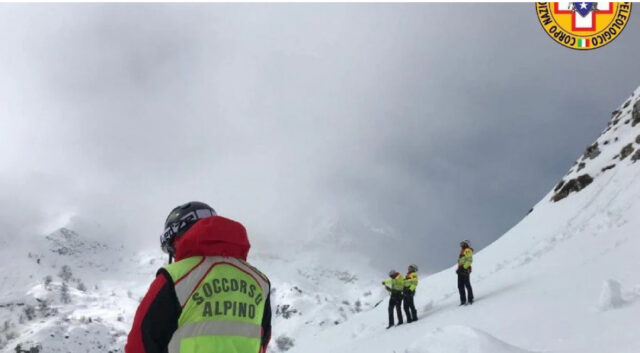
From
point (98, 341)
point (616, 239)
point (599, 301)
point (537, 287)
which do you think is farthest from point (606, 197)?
point (98, 341)

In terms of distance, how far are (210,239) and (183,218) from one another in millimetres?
383

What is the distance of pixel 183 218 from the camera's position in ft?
9.86

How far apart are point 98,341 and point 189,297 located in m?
209

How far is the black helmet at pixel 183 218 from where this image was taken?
9.83 ft

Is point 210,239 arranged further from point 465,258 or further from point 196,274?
point 465,258

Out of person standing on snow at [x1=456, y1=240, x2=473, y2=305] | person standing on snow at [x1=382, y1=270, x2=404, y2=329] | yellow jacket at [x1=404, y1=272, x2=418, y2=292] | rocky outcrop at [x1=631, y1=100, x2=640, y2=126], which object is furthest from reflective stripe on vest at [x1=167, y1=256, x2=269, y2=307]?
rocky outcrop at [x1=631, y1=100, x2=640, y2=126]

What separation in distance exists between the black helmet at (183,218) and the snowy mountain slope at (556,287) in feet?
15.4

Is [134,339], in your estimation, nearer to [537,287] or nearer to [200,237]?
[200,237]

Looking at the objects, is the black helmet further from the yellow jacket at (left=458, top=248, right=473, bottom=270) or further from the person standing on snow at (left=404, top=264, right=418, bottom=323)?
the person standing on snow at (left=404, top=264, right=418, bottom=323)

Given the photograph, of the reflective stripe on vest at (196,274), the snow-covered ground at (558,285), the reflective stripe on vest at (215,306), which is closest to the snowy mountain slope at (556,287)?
the snow-covered ground at (558,285)

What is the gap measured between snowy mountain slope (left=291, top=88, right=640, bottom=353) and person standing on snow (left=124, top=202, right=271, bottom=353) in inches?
175

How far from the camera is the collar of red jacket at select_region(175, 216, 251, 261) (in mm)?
2723

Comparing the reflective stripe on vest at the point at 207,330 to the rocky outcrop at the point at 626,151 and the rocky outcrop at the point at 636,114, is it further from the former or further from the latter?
the rocky outcrop at the point at 636,114

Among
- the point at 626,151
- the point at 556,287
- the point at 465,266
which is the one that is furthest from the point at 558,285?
the point at 626,151
